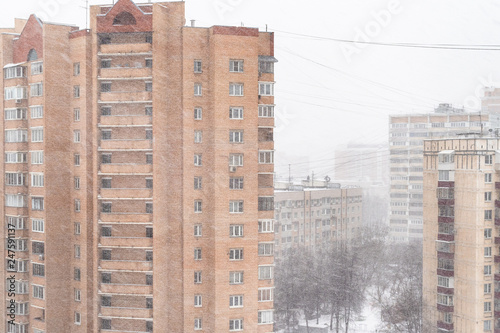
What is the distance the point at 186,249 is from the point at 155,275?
109 centimetres

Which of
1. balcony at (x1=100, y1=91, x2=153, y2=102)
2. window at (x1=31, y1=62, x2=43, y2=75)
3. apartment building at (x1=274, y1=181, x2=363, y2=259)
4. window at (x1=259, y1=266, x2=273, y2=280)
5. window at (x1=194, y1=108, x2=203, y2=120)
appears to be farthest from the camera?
Result: apartment building at (x1=274, y1=181, x2=363, y2=259)

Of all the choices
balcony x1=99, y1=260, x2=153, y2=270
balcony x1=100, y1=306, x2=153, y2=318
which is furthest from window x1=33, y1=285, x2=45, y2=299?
balcony x1=99, y1=260, x2=153, y2=270

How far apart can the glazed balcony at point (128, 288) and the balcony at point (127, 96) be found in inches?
170

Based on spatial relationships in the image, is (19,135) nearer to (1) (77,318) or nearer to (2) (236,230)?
(1) (77,318)

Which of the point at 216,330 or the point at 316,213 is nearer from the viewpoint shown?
the point at 216,330

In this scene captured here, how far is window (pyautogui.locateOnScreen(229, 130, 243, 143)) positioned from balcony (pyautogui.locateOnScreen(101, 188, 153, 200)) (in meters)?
2.54

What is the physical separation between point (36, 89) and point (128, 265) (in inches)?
224

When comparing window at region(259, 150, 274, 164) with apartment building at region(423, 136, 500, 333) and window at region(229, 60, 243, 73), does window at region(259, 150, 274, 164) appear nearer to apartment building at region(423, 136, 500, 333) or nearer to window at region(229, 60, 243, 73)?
window at region(229, 60, 243, 73)

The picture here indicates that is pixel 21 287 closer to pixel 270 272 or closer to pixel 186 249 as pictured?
pixel 186 249

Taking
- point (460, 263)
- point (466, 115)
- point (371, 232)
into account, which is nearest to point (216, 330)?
point (460, 263)

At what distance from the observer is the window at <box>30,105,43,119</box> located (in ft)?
56.2

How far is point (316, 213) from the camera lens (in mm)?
39250

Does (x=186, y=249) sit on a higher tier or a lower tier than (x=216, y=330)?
higher

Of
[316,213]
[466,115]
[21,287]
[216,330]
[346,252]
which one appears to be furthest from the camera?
[466,115]
